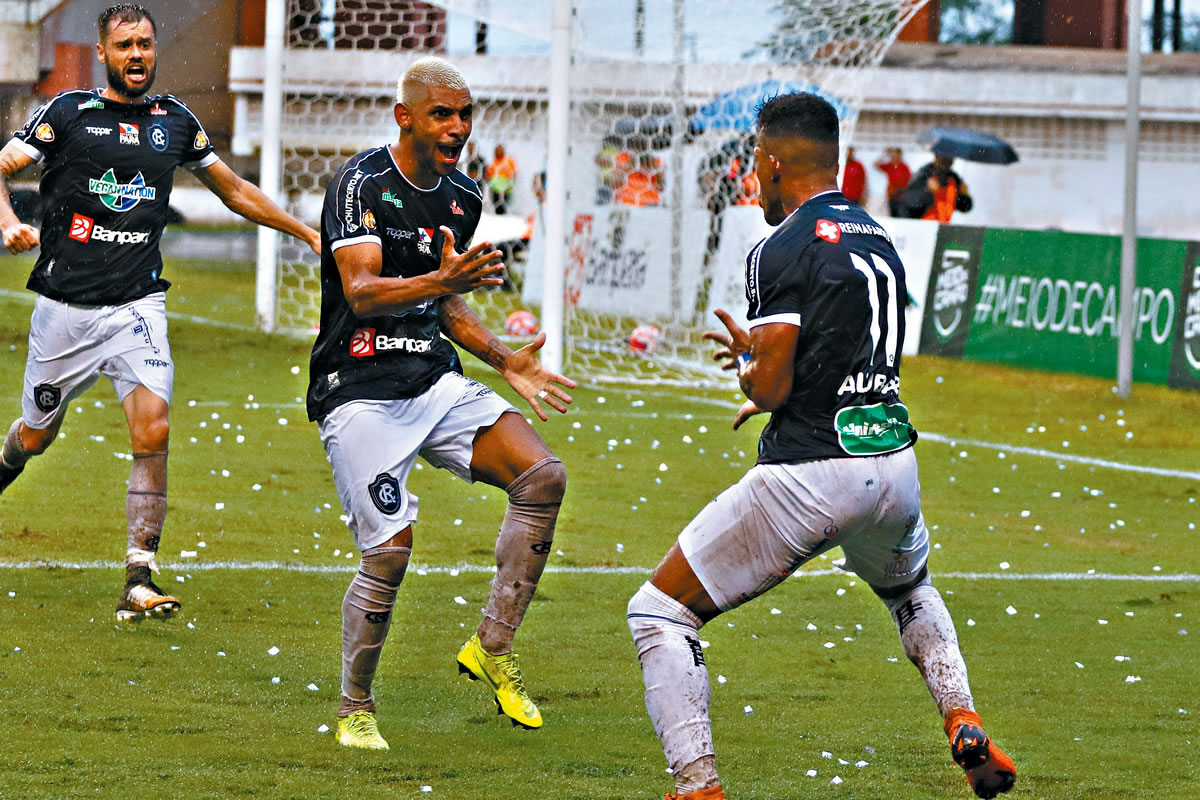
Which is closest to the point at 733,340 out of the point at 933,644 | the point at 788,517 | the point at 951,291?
the point at 788,517

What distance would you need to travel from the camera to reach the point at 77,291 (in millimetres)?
7121

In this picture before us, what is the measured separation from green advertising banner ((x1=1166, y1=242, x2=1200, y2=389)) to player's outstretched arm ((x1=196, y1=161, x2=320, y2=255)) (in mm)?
11329

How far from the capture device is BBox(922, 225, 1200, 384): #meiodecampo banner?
17.0 metres

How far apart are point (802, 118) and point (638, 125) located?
13.6m

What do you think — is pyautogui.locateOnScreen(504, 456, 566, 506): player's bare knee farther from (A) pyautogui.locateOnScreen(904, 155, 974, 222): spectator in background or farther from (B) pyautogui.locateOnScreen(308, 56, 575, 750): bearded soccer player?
(A) pyautogui.locateOnScreen(904, 155, 974, 222): spectator in background

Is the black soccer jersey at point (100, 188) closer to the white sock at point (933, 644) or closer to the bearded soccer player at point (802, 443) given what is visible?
the bearded soccer player at point (802, 443)

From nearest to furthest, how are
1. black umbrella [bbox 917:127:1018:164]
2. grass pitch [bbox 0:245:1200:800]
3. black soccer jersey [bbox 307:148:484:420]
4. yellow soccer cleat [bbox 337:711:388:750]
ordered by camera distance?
grass pitch [bbox 0:245:1200:800] → yellow soccer cleat [bbox 337:711:388:750] → black soccer jersey [bbox 307:148:484:420] → black umbrella [bbox 917:127:1018:164]

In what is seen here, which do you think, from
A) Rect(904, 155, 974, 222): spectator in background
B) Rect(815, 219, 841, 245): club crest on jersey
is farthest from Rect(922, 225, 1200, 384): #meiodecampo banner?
Rect(815, 219, 841, 245): club crest on jersey

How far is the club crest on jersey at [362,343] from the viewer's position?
18.6 ft

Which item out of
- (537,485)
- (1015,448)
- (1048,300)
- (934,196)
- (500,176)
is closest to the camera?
(537,485)

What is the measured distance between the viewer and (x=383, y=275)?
5633 mm

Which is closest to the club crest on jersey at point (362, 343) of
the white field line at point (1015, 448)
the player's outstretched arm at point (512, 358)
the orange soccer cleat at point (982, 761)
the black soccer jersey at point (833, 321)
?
the player's outstretched arm at point (512, 358)

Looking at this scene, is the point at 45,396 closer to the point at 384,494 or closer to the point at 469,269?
the point at 384,494

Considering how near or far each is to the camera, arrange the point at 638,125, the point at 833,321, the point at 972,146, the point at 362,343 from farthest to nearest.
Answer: the point at 972,146 → the point at 638,125 → the point at 362,343 → the point at 833,321
